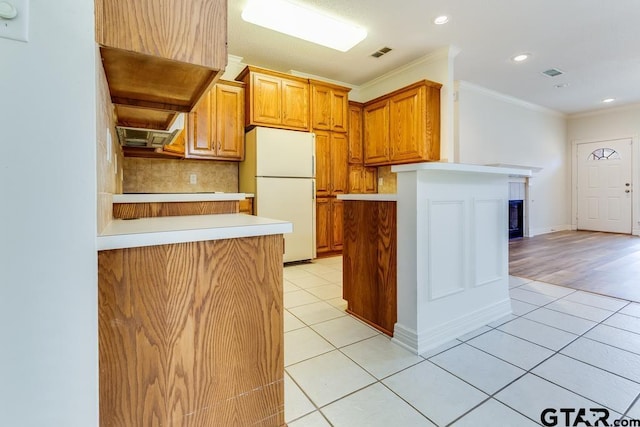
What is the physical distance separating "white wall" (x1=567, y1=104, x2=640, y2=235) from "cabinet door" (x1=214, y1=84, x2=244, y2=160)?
776 centimetres

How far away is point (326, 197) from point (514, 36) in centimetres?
301

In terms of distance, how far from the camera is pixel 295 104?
13.4ft

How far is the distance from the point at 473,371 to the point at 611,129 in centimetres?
798

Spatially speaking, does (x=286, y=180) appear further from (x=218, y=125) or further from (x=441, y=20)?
(x=441, y=20)

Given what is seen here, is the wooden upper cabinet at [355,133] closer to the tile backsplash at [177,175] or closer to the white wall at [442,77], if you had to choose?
the white wall at [442,77]

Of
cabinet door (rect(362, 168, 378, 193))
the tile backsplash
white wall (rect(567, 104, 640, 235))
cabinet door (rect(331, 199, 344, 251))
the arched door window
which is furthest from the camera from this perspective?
the arched door window

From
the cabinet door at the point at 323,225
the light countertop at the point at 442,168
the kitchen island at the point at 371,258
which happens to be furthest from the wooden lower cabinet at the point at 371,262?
the cabinet door at the point at 323,225

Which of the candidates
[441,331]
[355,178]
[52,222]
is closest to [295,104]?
[355,178]

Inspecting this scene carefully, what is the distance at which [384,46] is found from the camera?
12.3 ft

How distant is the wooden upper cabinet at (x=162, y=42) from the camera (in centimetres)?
91

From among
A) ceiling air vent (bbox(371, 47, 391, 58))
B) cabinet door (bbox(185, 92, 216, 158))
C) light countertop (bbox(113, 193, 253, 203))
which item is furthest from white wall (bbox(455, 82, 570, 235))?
light countertop (bbox(113, 193, 253, 203))

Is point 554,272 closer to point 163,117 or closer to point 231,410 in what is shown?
point 231,410

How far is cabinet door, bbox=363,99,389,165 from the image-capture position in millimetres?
4562

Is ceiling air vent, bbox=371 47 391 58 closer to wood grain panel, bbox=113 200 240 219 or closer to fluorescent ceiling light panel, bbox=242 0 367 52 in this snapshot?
fluorescent ceiling light panel, bbox=242 0 367 52
